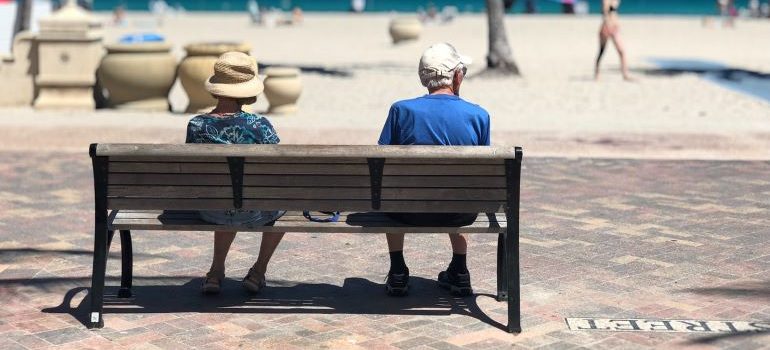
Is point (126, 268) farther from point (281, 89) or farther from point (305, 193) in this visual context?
point (281, 89)

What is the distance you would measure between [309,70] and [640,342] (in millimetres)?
20165

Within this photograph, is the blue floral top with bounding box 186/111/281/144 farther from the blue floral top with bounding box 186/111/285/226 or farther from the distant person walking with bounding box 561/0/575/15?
the distant person walking with bounding box 561/0/575/15

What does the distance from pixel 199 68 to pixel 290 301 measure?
33.1ft

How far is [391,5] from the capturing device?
101 m

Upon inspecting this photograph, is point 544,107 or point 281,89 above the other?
point 281,89

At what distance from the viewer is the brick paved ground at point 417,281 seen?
5730mm

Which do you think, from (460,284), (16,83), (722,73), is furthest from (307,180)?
(722,73)

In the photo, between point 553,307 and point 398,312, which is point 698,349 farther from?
point 398,312

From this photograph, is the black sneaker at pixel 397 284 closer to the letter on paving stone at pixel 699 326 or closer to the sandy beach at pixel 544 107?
the letter on paving stone at pixel 699 326

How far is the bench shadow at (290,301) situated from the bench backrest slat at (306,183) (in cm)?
63

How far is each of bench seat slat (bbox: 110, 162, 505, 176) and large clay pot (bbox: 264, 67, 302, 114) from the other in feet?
34.7

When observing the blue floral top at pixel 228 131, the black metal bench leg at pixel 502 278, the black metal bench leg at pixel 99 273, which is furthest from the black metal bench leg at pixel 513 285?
the black metal bench leg at pixel 99 273

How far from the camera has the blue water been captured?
9344cm

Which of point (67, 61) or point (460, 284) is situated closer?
point (460, 284)
